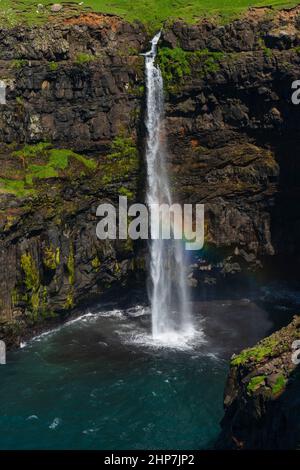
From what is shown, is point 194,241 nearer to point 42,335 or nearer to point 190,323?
point 190,323

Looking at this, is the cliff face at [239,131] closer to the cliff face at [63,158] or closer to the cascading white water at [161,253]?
the cascading white water at [161,253]

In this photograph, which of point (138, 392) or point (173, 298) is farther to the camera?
point (173, 298)

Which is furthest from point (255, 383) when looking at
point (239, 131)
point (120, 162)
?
point (239, 131)

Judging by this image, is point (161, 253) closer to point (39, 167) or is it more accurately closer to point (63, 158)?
point (63, 158)

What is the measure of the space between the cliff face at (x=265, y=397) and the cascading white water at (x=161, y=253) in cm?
2049

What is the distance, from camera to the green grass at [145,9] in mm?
50562

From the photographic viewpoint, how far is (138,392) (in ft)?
128

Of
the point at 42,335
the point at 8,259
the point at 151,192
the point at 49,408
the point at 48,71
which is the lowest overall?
the point at 49,408

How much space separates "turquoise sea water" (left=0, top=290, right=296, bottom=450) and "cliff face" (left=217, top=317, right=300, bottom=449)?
7015mm

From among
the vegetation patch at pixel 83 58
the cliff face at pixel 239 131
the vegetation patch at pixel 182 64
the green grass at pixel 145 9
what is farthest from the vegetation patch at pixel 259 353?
the green grass at pixel 145 9

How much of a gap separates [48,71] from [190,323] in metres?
25.4

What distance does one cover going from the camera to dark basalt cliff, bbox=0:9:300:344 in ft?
154

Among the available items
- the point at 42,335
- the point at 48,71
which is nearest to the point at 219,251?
the point at 42,335

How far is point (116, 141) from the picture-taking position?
5100 cm
